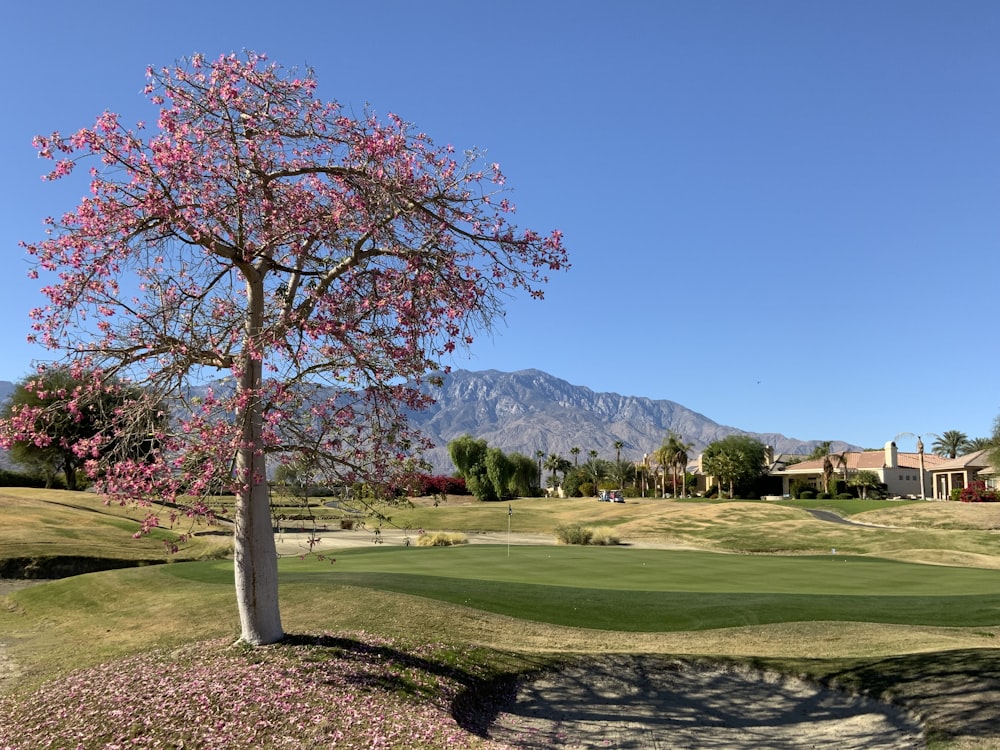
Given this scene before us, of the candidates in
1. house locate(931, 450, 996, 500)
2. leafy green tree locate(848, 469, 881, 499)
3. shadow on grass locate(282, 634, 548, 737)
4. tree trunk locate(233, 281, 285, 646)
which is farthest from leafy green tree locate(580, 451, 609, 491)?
tree trunk locate(233, 281, 285, 646)

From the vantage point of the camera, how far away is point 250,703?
32.2 ft

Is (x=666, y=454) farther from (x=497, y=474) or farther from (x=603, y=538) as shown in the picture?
(x=603, y=538)

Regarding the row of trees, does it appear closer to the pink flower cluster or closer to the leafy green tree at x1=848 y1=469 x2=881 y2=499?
the leafy green tree at x1=848 y1=469 x2=881 y2=499

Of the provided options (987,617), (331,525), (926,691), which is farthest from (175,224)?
(331,525)

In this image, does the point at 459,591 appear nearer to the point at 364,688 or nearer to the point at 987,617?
the point at 364,688

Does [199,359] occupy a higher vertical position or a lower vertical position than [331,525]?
higher

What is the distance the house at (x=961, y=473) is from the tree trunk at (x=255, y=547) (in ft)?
317

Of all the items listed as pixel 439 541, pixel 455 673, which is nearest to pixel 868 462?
pixel 439 541

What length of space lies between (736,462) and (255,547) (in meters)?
94.9

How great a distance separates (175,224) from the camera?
11195 mm

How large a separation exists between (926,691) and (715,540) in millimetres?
40363

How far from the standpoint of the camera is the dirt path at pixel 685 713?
426 inches

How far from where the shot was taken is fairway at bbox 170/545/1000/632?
749 inches

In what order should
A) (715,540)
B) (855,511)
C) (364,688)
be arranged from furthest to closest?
(855,511)
(715,540)
(364,688)
